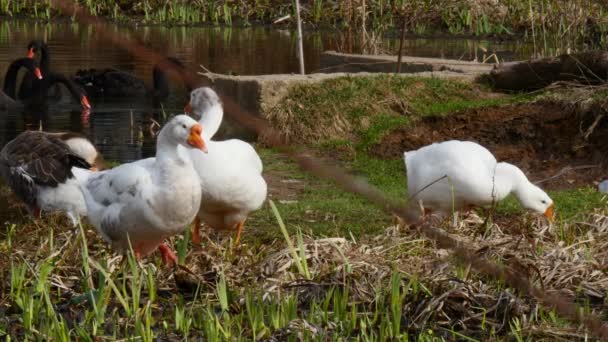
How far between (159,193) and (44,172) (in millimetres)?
2255

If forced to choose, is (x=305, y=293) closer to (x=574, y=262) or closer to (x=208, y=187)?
(x=208, y=187)

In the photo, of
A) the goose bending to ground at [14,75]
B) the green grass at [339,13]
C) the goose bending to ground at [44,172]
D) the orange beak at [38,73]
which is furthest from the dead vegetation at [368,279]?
the green grass at [339,13]

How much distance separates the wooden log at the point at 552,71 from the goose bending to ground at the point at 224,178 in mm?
4895

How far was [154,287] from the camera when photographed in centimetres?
541

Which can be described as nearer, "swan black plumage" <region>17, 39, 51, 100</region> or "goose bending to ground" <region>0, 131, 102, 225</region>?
"goose bending to ground" <region>0, 131, 102, 225</region>

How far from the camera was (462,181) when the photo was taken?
6.68m

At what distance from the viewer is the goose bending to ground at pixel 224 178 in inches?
242

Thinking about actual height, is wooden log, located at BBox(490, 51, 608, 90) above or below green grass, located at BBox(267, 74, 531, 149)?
above

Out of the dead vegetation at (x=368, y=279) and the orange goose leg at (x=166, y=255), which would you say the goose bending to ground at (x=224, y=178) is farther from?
the orange goose leg at (x=166, y=255)

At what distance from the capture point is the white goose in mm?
6715

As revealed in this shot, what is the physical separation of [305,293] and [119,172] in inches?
46.0

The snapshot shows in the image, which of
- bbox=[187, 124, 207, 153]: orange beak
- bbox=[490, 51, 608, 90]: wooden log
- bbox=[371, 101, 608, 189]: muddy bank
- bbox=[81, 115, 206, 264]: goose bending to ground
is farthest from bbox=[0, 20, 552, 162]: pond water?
bbox=[187, 124, 207, 153]: orange beak

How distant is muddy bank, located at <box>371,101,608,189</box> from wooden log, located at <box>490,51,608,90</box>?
2.59 ft

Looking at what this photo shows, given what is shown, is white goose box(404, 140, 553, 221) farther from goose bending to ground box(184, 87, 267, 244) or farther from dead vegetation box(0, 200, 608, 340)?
goose bending to ground box(184, 87, 267, 244)
